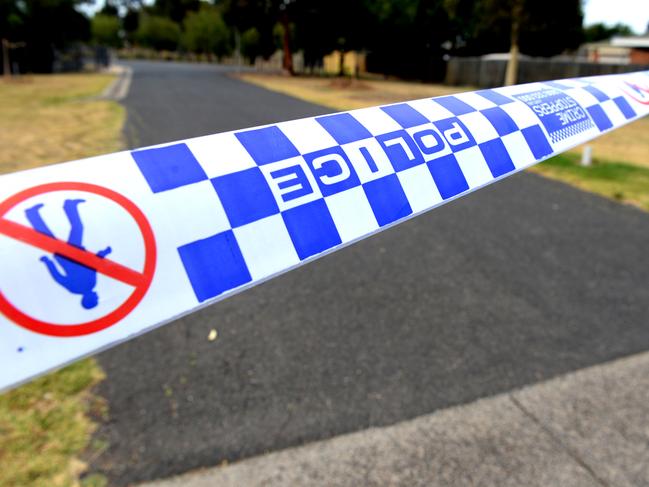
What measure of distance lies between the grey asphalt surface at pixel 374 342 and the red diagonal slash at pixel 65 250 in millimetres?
1649

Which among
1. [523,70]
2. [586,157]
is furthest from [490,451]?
[523,70]

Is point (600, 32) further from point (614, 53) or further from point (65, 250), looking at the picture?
point (65, 250)

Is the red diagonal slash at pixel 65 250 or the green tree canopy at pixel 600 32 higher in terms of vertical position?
the red diagonal slash at pixel 65 250

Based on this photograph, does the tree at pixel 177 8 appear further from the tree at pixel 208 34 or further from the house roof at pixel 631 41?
the house roof at pixel 631 41

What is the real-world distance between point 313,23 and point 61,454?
34581mm

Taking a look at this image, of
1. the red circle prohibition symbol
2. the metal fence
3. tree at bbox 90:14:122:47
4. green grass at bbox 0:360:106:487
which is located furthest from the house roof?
tree at bbox 90:14:122:47

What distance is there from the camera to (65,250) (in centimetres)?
72

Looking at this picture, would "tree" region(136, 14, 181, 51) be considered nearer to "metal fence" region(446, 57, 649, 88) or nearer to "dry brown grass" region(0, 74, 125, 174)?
"metal fence" region(446, 57, 649, 88)

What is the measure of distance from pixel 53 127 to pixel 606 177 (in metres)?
11.5

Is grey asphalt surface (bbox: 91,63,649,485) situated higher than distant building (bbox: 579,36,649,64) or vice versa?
grey asphalt surface (bbox: 91,63,649,485)

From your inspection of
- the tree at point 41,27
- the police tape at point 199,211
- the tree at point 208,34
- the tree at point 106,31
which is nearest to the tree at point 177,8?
the tree at point 106,31

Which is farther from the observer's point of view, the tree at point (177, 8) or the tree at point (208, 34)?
the tree at point (177, 8)

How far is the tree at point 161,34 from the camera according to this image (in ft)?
221

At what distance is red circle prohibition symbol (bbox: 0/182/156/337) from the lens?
0.70 m
